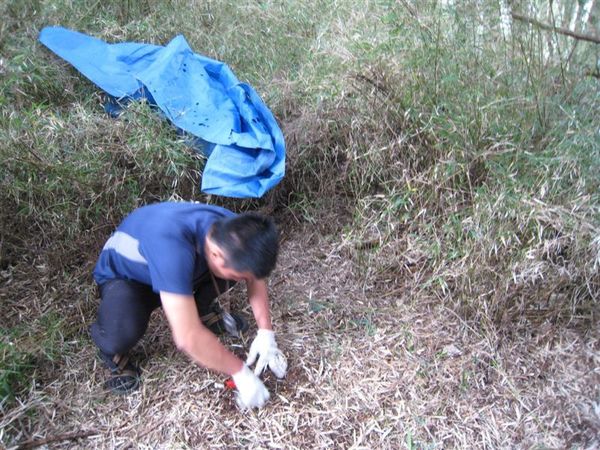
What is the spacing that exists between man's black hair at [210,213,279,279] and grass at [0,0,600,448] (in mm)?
634

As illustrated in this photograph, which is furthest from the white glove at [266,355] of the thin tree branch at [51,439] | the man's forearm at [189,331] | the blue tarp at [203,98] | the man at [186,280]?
the blue tarp at [203,98]

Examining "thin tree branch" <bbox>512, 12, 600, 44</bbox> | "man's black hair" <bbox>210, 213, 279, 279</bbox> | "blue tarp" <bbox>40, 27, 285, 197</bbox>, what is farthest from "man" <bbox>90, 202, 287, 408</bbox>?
"thin tree branch" <bbox>512, 12, 600, 44</bbox>

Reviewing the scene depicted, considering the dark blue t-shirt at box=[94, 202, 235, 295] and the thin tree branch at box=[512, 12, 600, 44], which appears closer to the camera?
the dark blue t-shirt at box=[94, 202, 235, 295]

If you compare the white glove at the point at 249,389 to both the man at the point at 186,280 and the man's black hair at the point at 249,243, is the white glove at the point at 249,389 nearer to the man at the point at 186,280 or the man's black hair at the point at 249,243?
the man at the point at 186,280

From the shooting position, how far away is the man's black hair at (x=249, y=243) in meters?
1.44

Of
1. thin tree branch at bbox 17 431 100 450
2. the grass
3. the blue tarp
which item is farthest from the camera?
the blue tarp

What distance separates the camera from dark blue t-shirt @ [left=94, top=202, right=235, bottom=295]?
147cm

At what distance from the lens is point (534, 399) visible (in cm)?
171

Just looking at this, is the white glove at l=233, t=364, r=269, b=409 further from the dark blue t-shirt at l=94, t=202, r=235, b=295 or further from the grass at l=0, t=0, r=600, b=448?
the dark blue t-shirt at l=94, t=202, r=235, b=295

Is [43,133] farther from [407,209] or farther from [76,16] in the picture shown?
[407,209]

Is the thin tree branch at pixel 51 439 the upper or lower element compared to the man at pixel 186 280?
lower

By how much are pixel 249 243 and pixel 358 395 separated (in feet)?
2.65

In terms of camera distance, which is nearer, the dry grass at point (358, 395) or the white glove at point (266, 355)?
the dry grass at point (358, 395)

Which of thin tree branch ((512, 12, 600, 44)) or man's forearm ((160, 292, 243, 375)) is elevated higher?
thin tree branch ((512, 12, 600, 44))
